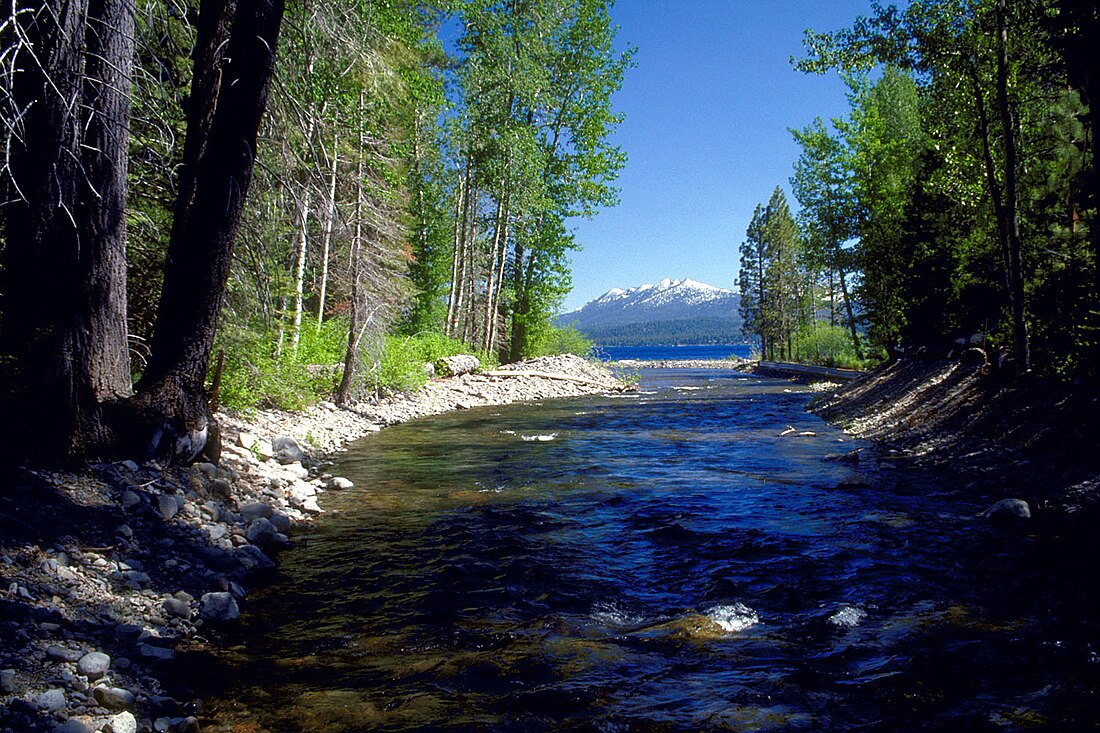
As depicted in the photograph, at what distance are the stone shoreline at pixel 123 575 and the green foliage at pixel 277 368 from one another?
2.79 metres

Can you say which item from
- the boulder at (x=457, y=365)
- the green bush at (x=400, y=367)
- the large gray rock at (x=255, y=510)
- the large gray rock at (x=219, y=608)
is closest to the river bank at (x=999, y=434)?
the large gray rock at (x=219, y=608)

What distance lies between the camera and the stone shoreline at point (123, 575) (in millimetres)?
3441

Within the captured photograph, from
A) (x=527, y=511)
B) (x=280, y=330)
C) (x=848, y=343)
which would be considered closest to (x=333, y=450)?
(x=280, y=330)

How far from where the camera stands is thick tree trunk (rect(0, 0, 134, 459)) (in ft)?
18.4

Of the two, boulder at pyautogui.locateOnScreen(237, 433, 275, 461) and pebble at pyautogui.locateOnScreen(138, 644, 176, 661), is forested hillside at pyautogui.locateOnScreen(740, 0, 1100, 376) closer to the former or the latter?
pebble at pyautogui.locateOnScreen(138, 644, 176, 661)

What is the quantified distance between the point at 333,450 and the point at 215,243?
685cm

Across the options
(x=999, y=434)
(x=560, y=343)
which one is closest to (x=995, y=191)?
(x=999, y=434)

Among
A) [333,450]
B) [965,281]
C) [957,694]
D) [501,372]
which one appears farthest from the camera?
[501,372]

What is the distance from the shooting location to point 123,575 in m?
4.77

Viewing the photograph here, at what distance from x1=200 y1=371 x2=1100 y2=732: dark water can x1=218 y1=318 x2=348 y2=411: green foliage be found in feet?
12.6

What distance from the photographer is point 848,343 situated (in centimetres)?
4247

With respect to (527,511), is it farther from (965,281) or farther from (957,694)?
(965,281)

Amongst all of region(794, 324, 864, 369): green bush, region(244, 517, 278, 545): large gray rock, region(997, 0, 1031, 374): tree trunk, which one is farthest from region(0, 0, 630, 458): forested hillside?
region(794, 324, 864, 369): green bush

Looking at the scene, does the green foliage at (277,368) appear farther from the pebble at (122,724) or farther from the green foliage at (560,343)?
the green foliage at (560,343)
